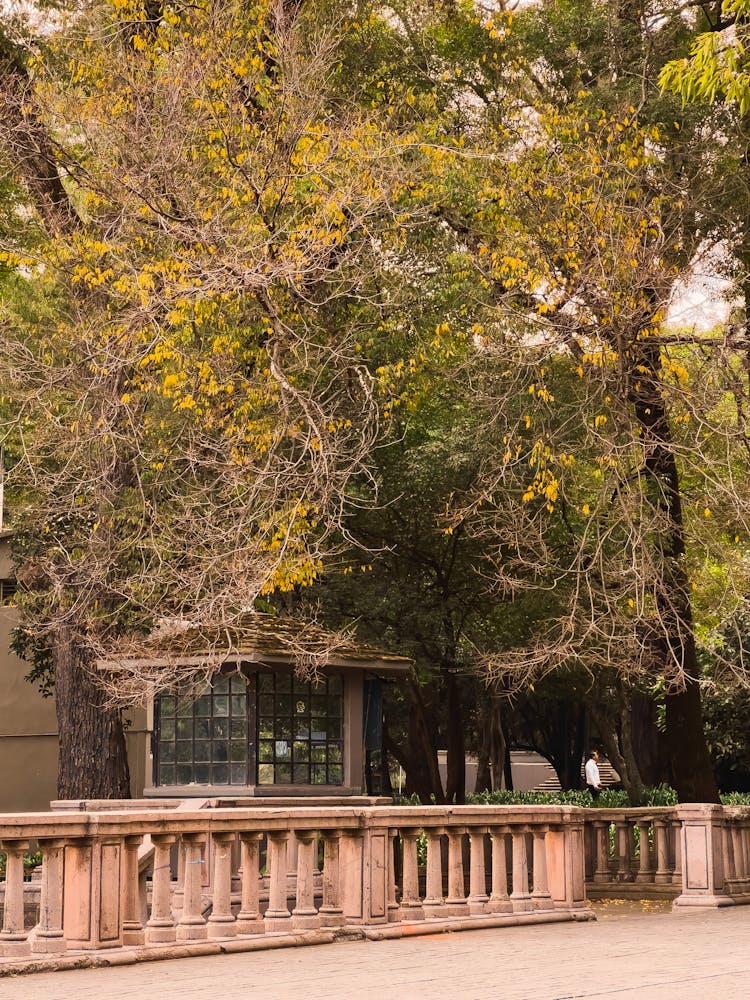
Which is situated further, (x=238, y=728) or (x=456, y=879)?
(x=238, y=728)

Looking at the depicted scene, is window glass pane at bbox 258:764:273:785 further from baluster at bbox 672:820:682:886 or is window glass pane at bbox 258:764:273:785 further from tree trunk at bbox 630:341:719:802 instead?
baluster at bbox 672:820:682:886

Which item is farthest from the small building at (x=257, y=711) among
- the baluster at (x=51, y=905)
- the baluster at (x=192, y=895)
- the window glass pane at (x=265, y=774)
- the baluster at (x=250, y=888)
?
the baluster at (x=51, y=905)

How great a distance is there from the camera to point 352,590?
73.4 ft

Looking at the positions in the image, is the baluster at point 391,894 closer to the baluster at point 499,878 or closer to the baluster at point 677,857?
the baluster at point 499,878

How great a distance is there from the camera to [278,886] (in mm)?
10414

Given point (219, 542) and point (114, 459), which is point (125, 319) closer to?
point (114, 459)

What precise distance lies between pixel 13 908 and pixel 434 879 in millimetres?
3925

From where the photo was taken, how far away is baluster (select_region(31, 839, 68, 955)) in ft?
29.1

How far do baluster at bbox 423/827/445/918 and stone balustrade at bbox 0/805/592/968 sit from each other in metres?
0.01

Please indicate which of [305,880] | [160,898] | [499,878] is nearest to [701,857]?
[499,878]

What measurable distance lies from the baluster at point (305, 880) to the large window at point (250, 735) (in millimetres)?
4574

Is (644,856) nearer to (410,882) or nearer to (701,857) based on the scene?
(701,857)

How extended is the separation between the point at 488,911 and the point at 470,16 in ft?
42.9

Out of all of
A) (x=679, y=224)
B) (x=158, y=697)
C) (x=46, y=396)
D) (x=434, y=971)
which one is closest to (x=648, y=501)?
(x=679, y=224)
